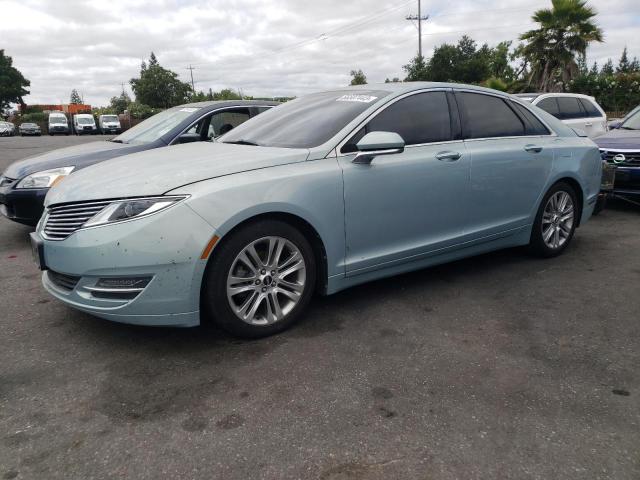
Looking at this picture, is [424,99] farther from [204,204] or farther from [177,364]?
[177,364]

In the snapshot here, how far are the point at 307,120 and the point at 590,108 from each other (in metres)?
9.47

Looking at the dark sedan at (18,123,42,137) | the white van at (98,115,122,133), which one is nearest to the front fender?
the white van at (98,115,122,133)

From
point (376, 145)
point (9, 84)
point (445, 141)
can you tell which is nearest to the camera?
point (376, 145)

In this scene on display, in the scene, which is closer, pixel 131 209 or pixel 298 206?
pixel 131 209

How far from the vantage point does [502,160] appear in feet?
14.1

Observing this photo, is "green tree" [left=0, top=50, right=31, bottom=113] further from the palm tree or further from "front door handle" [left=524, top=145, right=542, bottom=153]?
"front door handle" [left=524, top=145, right=542, bottom=153]

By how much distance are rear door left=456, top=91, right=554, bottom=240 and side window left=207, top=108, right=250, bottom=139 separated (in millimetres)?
2971

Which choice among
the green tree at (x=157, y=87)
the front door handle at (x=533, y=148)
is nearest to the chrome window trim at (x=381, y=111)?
the front door handle at (x=533, y=148)

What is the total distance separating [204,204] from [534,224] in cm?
308

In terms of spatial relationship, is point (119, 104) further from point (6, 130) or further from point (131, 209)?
point (131, 209)

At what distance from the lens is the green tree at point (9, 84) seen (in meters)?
75.3

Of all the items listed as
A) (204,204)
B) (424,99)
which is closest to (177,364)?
(204,204)

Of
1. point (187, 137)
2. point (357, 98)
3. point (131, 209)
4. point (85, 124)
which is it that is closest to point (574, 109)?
point (187, 137)

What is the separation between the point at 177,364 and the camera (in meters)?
2.96
